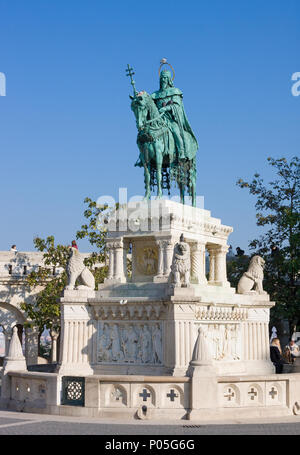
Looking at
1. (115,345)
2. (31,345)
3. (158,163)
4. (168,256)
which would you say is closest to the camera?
(115,345)

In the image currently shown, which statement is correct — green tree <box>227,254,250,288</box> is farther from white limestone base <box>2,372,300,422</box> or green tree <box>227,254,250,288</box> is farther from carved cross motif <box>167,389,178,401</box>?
carved cross motif <box>167,389,178,401</box>

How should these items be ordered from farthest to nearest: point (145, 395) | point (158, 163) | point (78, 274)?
point (158, 163) → point (78, 274) → point (145, 395)

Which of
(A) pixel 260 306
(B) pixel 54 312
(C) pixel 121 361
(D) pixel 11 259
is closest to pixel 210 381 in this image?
(C) pixel 121 361

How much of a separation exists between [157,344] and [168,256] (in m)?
2.71

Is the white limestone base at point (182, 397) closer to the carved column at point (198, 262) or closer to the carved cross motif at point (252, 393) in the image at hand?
the carved cross motif at point (252, 393)

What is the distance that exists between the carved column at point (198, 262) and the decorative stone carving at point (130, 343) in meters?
2.77

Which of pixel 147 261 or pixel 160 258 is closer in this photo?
pixel 160 258

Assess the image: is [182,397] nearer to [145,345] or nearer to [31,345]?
[145,345]

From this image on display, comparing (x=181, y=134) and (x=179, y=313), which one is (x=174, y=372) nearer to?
(x=179, y=313)

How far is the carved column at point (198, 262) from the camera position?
20291mm

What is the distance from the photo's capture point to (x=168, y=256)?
19.2 m

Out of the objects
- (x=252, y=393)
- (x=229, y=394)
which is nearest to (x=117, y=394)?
(x=229, y=394)

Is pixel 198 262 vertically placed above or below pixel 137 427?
above

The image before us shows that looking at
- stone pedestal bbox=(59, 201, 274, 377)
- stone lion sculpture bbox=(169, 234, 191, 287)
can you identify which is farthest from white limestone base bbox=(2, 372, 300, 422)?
stone lion sculpture bbox=(169, 234, 191, 287)
